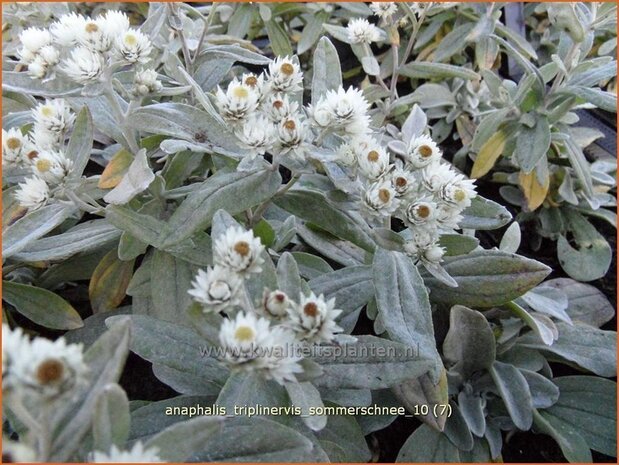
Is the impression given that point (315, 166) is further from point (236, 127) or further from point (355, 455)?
point (355, 455)

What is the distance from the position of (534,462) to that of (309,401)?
709 mm

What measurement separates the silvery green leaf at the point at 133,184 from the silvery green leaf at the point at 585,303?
106cm

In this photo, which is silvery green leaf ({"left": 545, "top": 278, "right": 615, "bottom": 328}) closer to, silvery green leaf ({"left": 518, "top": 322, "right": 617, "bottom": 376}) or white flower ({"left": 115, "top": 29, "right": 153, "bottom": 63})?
silvery green leaf ({"left": 518, "top": 322, "right": 617, "bottom": 376})

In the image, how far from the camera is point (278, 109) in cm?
96

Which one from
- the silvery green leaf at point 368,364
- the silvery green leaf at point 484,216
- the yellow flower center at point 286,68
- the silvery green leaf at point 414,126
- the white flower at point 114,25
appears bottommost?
the silvery green leaf at point 368,364

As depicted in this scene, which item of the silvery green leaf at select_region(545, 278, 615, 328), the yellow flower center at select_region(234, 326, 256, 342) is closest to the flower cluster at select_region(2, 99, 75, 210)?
the yellow flower center at select_region(234, 326, 256, 342)

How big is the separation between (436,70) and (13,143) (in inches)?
45.2

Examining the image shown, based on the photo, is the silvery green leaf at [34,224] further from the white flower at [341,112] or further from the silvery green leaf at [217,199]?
the white flower at [341,112]

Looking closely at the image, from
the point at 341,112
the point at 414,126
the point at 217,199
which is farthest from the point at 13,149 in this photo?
the point at 414,126

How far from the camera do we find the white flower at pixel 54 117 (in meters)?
1.02

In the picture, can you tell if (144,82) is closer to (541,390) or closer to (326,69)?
(326,69)

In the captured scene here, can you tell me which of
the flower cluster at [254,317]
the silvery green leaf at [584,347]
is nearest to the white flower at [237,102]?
the flower cluster at [254,317]

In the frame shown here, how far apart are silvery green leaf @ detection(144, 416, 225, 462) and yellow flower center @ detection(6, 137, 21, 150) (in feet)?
1.96

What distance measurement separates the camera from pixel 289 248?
138 centimetres
